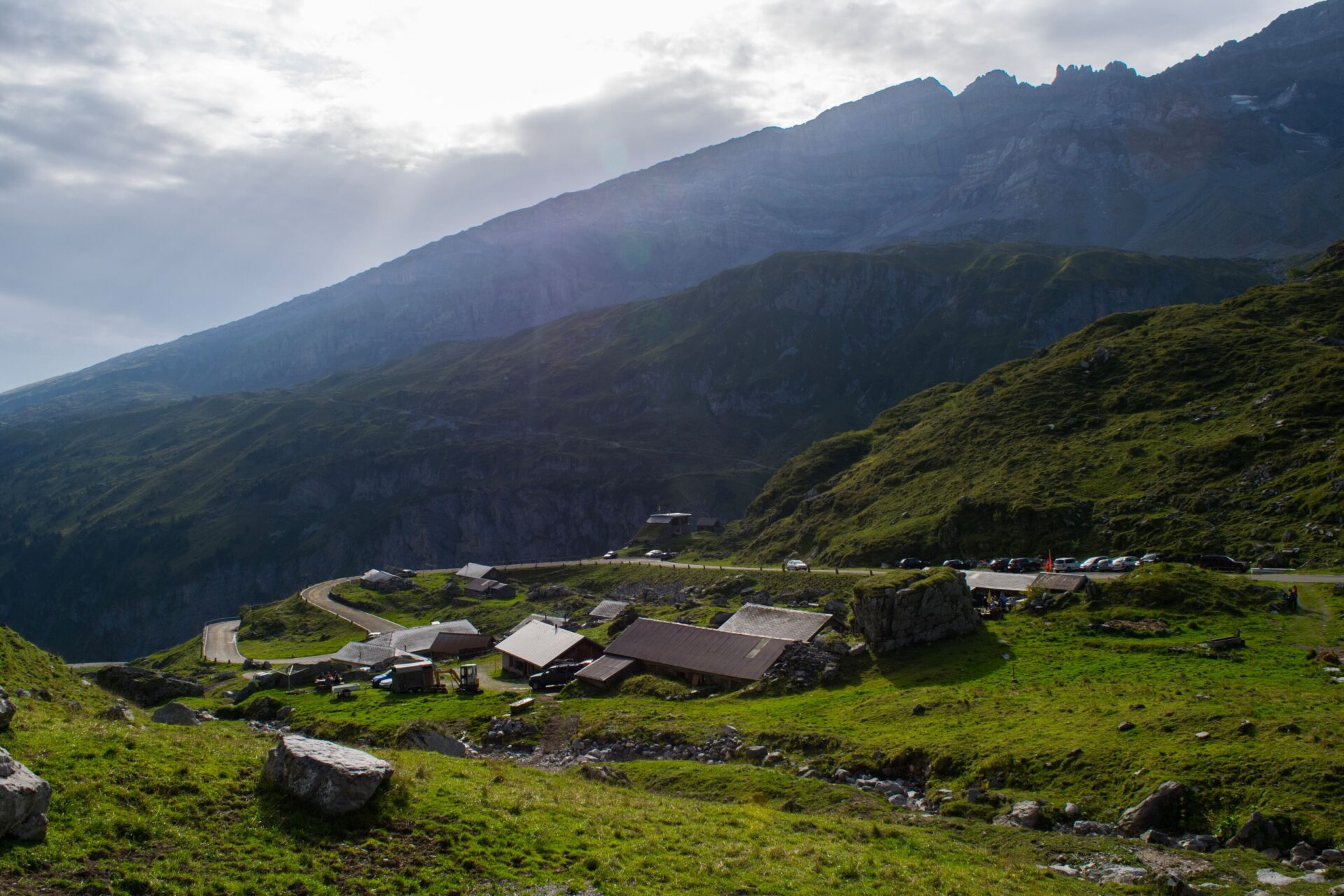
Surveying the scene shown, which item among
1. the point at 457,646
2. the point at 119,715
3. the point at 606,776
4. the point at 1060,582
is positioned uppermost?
the point at 119,715

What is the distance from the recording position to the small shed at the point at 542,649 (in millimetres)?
59938

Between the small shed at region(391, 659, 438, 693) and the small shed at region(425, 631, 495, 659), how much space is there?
17985 millimetres

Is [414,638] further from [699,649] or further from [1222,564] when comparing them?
[1222,564]

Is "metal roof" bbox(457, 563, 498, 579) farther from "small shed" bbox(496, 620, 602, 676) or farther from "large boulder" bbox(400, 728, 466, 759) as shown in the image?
"large boulder" bbox(400, 728, 466, 759)

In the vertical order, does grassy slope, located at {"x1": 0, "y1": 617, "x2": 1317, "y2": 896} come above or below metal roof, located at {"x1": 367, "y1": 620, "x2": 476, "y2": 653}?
above

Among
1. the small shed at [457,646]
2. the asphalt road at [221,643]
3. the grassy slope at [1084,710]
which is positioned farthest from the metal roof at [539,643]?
the asphalt road at [221,643]

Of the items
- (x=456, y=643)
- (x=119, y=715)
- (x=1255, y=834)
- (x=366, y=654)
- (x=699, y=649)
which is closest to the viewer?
(x=1255, y=834)

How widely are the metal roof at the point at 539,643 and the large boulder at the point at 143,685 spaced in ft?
78.9

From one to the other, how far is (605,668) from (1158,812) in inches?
1473

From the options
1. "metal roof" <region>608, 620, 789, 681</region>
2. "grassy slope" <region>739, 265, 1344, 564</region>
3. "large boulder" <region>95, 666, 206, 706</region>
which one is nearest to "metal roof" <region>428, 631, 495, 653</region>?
Result: "large boulder" <region>95, 666, 206, 706</region>

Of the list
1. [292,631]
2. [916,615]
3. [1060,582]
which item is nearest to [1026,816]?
[916,615]

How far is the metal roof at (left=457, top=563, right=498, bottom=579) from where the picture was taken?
12455cm

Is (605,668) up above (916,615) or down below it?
below

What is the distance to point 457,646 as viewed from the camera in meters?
76.2
